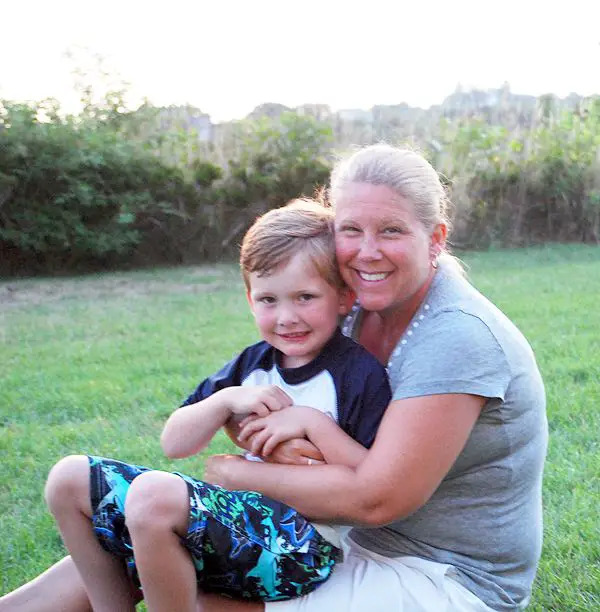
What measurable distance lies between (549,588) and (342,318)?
1.24m

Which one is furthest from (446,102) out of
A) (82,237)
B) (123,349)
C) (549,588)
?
(549,588)

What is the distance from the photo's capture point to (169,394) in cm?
567

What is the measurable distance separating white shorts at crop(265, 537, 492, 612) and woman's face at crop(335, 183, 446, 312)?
69cm

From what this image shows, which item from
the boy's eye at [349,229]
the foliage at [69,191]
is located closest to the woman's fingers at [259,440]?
the boy's eye at [349,229]

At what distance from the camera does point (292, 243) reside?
2.43 metres

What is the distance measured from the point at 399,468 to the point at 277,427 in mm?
350

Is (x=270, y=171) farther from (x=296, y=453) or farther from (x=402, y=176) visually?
(x=296, y=453)

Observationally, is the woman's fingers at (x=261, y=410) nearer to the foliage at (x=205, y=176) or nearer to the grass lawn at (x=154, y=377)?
the grass lawn at (x=154, y=377)

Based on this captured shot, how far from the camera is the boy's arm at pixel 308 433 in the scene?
2188mm

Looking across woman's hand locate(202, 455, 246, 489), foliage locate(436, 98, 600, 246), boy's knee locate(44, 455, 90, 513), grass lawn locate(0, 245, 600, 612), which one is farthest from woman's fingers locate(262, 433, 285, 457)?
foliage locate(436, 98, 600, 246)

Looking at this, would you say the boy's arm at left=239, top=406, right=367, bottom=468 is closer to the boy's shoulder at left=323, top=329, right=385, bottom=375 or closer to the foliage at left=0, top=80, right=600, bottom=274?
the boy's shoulder at left=323, top=329, right=385, bottom=375

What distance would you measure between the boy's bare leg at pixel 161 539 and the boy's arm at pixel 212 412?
297 millimetres

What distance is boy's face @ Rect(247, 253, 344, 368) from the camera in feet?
7.96

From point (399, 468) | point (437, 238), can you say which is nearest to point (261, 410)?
point (399, 468)
